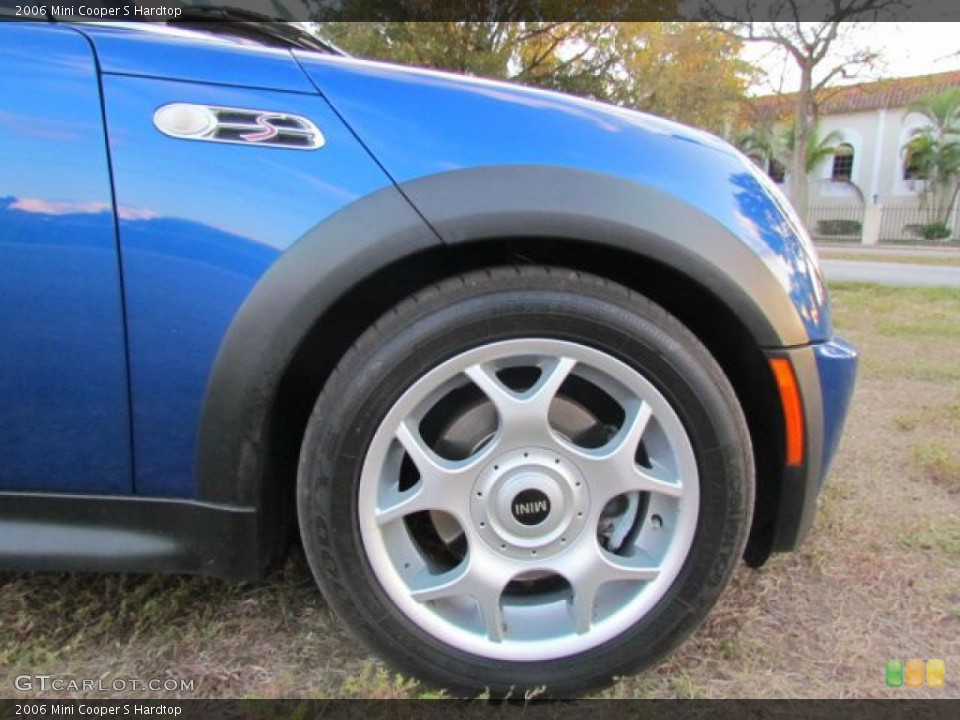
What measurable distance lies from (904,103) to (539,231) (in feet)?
112

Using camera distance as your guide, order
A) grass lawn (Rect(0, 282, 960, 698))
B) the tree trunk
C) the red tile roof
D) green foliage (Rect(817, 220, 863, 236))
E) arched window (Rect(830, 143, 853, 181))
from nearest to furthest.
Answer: grass lawn (Rect(0, 282, 960, 698)), the tree trunk, the red tile roof, green foliage (Rect(817, 220, 863, 236)), arched window (Rect(830, 143, 853, 181))

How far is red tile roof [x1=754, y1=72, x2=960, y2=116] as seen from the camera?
94.8 ft

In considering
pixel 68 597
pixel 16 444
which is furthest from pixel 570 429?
pixel 68 597

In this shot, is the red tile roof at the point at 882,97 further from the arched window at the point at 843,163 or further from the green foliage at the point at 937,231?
the green foliage at the point at 937,231

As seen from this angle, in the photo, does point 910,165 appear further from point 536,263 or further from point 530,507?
point 530,507

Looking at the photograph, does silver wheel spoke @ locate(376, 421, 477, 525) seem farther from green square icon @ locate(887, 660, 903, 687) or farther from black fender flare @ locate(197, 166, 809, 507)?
green square icon @ locate(887, 660, 903, 687)

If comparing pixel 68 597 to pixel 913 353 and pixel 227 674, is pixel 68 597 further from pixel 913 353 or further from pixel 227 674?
pixel 913 353

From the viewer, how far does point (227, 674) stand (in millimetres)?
1647

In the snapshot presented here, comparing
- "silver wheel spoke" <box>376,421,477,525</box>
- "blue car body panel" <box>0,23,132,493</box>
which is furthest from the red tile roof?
"blue car body panel" <box>0,23,132,493</box>

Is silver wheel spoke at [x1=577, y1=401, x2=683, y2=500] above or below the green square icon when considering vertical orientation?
above

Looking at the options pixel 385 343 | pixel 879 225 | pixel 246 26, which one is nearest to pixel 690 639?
pixel 385 343

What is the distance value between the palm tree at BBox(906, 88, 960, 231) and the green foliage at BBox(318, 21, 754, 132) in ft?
35.1

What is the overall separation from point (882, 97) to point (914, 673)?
114 feet

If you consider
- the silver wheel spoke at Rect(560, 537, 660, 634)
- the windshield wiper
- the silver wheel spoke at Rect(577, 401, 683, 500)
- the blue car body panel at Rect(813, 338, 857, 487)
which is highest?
the windshield wiper
